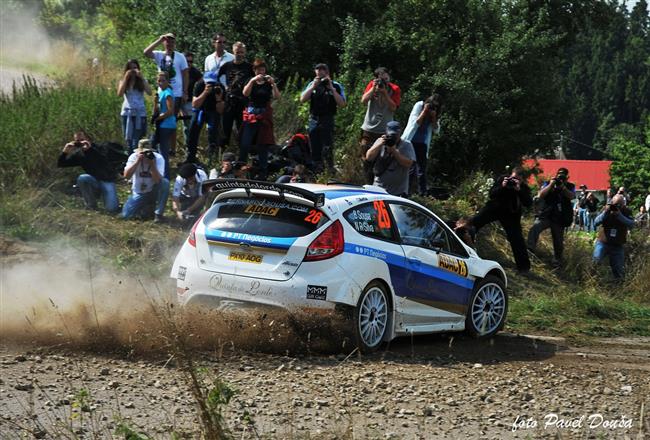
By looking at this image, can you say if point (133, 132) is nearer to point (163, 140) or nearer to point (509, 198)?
point (163, 140)

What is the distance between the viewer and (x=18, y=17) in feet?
160

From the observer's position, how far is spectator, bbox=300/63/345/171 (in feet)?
58.2

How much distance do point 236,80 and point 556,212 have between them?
6.24m

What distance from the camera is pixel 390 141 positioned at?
15.9 meters

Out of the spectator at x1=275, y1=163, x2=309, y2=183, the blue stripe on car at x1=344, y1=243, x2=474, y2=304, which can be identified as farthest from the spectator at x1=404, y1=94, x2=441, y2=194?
the blue stripe on car at x1=344, y1=243, x2=474, y2=304

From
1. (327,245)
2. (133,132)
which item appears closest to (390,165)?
(133,132)

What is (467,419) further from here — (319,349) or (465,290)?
(465,290)

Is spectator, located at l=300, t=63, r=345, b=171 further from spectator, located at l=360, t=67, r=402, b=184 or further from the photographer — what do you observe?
the photographer

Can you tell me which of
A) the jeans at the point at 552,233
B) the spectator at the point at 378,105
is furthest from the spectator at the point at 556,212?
the spectator at the point at 378,105

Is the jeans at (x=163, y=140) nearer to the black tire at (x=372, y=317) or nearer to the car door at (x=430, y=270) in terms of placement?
the car door at (x=430, y=270)

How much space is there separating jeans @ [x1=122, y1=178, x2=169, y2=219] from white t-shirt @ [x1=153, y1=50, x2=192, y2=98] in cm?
242

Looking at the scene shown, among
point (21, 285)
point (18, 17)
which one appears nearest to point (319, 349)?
point (21, 285)

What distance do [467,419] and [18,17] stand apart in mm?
44703

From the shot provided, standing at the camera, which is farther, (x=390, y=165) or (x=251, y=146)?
(x=251, y=146)
